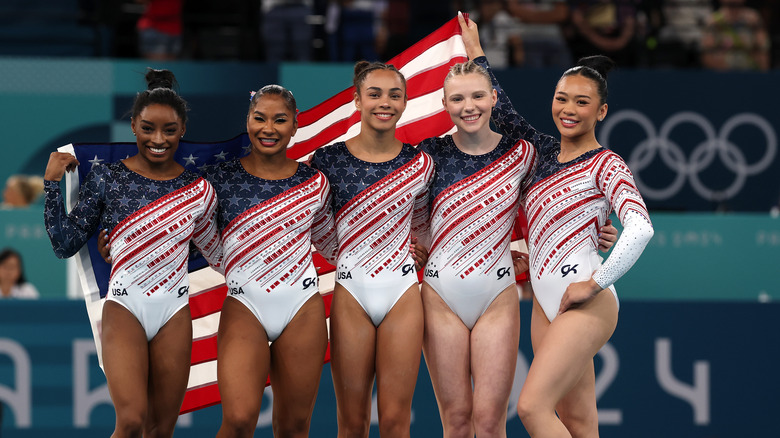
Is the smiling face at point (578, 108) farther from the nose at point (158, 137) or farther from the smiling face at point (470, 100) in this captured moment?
the nose at point (158, 137)

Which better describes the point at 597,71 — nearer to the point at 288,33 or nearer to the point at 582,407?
the point at 582,407

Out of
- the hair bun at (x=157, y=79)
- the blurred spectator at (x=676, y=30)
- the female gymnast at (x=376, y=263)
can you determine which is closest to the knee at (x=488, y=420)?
the female gymnast at (x=376, y=263)

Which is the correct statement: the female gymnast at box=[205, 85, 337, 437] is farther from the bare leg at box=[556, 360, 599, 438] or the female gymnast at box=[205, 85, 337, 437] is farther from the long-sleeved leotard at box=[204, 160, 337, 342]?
the bare leg at box=[556, 360, 599, 438]

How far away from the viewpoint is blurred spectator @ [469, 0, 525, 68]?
8.92 m

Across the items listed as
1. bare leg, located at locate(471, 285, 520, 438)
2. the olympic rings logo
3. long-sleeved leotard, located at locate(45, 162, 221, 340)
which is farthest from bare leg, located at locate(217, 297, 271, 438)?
the olympic rings logo

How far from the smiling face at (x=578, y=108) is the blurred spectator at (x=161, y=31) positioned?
5122 mm

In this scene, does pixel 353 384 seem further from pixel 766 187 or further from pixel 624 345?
pixel 766 187

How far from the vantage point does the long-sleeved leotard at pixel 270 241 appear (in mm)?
4273

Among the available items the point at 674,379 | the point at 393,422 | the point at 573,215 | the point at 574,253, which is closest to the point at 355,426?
the point at 393,422

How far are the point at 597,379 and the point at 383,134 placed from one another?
3.03 metres

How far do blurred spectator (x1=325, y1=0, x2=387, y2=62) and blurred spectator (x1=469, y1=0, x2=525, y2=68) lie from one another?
0.98 m

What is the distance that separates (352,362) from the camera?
423 cm

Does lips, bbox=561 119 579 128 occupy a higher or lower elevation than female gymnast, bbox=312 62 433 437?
higher

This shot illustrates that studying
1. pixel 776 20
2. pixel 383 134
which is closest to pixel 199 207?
pixel 383 134
